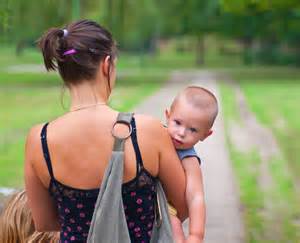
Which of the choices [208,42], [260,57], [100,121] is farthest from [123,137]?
[208,42]

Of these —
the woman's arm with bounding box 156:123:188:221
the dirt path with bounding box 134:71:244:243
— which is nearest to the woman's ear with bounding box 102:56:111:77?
the woman's arm with bounding box 156:123:188:221

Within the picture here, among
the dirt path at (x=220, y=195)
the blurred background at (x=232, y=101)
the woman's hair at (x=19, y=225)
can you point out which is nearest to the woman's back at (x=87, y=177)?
the blurred background at (x=232, y=101)

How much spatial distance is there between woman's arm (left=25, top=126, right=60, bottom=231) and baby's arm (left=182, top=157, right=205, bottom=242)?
46cm

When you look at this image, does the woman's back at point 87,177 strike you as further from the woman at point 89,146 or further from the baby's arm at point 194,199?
the baby's arm at point 194,199

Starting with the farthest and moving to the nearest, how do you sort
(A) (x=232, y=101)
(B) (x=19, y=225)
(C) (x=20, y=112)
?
(A) (x=232, y=101)
(C) (x=20, y=112)
(B) (x=19, y=225)

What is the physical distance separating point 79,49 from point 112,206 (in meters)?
0.48

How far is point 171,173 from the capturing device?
2.43 metres

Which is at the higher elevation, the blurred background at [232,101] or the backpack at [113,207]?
the backpack at [113,207]

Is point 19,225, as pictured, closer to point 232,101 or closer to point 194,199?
point 194,199

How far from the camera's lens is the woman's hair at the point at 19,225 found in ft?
11.3

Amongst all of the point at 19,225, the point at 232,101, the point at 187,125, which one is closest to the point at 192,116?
the point at 187,125

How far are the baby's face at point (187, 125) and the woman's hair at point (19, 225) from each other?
3.72 ft

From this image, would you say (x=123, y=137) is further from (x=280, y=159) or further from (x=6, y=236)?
(x=280, y=159)

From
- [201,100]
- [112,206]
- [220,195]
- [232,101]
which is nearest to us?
[112,206]
